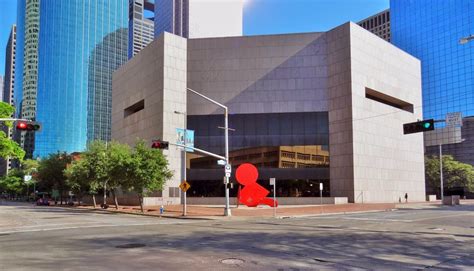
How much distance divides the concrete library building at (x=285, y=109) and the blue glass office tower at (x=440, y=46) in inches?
2485

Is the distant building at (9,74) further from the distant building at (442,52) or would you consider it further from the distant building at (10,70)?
the distant building at (442,52)

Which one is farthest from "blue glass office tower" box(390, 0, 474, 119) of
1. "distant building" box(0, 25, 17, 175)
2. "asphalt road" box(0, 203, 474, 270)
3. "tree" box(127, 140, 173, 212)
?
"distant building" box(0, 25, 17, 175)

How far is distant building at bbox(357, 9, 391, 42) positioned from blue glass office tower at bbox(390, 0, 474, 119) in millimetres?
25916

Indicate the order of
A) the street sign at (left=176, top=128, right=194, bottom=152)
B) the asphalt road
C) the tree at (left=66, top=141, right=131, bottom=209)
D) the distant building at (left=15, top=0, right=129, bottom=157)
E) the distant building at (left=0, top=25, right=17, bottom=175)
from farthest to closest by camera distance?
the distant building at (left=15, top=0, right=129, bottom=157) < the distant building at (left=0, top=25, right=17, bottom=175) < the tree at (left=66, top=141, right=131, bottom=209) < the street sign at (left=176, top=128, right=194, bottom=152) < the asphalt road

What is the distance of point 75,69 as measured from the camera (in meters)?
178

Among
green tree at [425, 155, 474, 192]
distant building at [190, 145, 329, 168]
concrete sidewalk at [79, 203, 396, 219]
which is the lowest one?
concrete sidewalk at [79, 203, 396, 219]

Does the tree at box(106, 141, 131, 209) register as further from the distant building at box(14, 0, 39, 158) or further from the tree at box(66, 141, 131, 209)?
the distant building at box(14, 0, 39, 158)

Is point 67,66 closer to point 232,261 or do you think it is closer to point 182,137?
point 182,137

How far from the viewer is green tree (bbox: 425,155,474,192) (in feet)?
344

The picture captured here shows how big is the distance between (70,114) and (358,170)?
14673cm

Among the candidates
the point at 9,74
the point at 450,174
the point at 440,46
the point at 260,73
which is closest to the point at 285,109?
the point at 260,73

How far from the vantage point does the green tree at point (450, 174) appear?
105 meters

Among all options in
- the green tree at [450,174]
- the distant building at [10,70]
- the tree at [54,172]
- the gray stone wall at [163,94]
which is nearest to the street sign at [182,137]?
the gray stone wall at [163,94]

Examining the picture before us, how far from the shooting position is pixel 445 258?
1320cm
